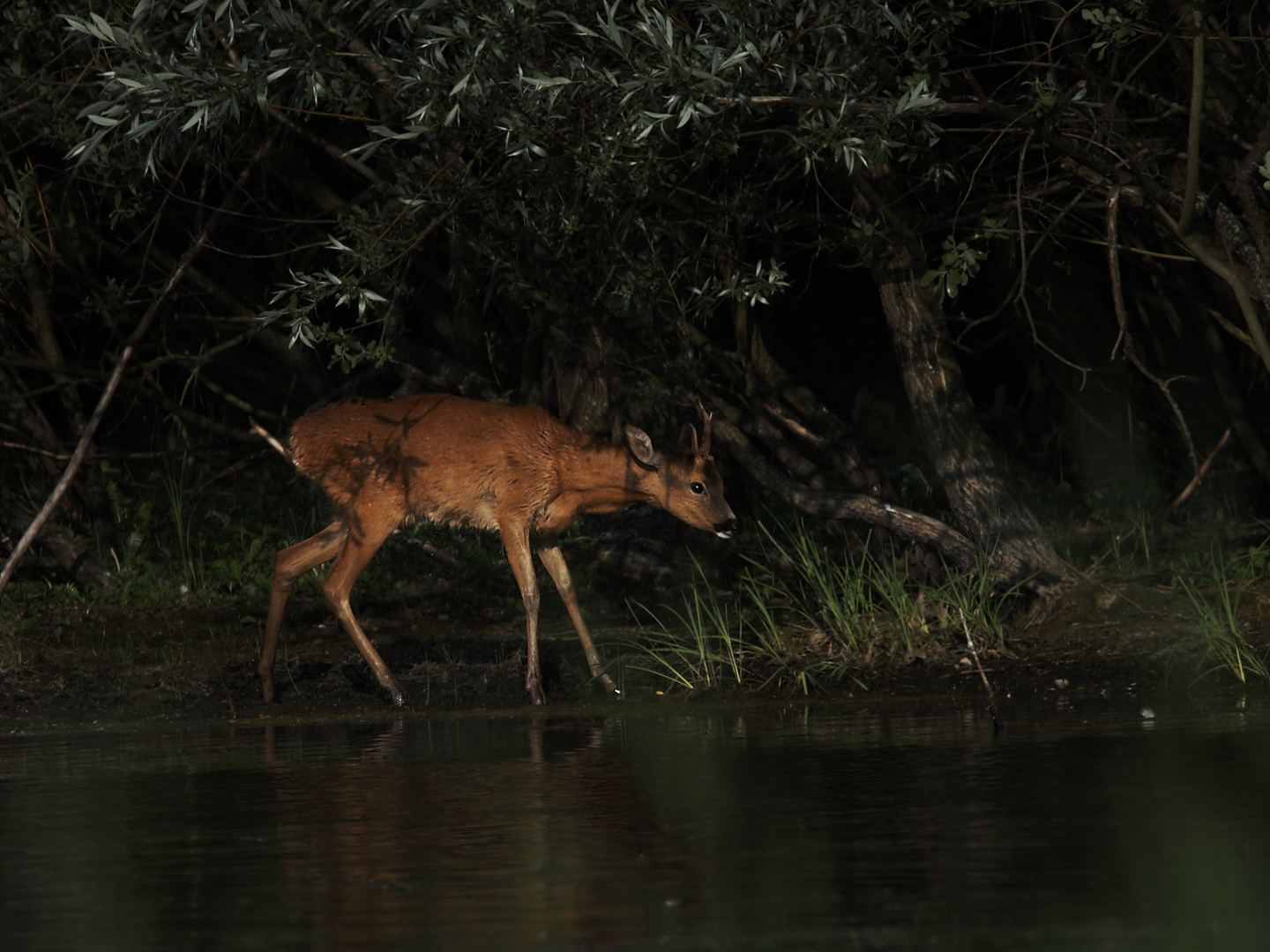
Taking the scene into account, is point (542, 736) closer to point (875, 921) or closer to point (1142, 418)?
point (875, 921)

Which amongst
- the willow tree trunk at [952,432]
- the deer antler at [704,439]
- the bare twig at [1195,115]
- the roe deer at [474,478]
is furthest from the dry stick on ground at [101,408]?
the bare twig at [1195,115]

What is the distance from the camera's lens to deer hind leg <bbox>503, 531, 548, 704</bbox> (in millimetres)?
9375

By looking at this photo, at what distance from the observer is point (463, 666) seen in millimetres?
9945

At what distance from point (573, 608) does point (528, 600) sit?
32 cm

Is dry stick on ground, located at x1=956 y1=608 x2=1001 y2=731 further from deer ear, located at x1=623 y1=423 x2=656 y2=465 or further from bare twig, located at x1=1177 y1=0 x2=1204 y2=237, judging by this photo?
bare twig, located at x1=1177 y1=0 x2=1204 y2=237

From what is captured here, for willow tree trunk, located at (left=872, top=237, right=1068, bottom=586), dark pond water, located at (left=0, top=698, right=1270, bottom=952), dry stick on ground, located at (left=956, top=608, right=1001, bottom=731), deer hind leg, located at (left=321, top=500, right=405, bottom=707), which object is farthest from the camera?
deer hind leg, located at (left=321, top=500, right=405, bottom=707)

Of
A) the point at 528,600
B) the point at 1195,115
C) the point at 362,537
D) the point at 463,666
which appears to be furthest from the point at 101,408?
the point at 1195,115

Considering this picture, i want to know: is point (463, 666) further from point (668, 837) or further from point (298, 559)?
point (668, 837)

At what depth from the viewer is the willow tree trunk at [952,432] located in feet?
32.7

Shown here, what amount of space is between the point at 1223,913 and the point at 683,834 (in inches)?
68.9

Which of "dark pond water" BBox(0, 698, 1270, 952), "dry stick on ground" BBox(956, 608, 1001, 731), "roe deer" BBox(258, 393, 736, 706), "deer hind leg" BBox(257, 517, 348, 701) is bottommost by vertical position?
"dark pond water" BBox(0, 698, 1270, 952)

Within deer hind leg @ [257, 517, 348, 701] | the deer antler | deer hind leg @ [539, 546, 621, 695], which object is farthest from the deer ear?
deer hind leg @ [257, 517, 348, 701]

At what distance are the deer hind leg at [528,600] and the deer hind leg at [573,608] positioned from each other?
0.23 meters

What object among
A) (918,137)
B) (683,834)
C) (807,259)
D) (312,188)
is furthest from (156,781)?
(807,259)
